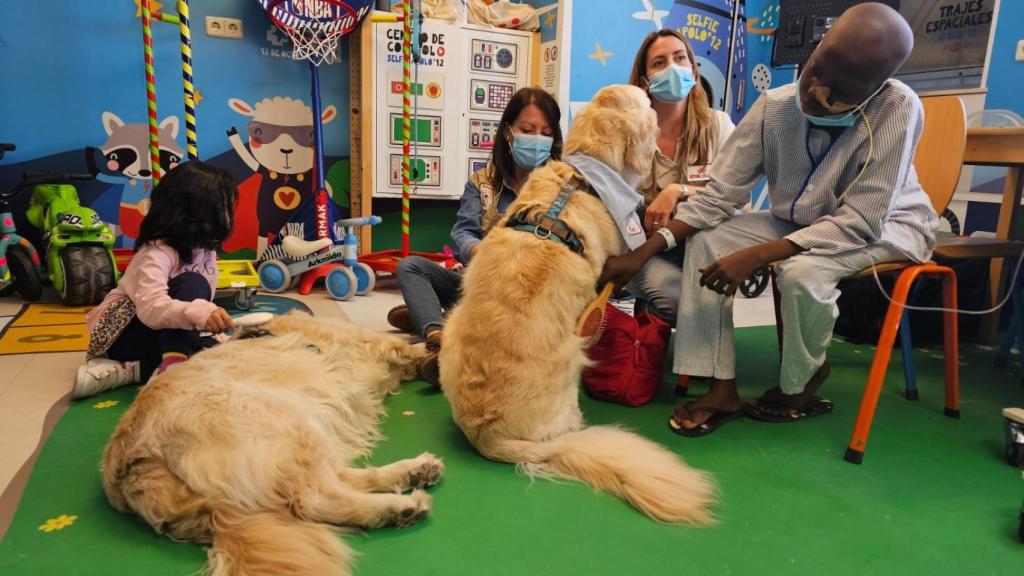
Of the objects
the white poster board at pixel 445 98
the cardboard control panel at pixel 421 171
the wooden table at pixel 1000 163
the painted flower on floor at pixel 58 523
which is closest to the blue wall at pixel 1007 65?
the wooden table at pixel 1000 163

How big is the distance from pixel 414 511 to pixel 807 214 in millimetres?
1519

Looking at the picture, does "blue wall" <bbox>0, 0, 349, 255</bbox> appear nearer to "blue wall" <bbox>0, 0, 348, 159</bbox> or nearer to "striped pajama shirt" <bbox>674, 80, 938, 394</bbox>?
"blue wall" <bbox>0, 0, 348, 159</bbox>

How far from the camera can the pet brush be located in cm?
173

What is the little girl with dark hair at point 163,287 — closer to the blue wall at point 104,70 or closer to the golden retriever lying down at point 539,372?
the golden retriever lying down at point 539,372

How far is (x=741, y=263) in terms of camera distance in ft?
6.08

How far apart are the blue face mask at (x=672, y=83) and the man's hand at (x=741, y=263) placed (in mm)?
783

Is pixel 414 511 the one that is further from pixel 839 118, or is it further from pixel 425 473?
pixel 839 118

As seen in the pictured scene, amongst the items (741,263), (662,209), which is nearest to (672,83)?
(662,209)

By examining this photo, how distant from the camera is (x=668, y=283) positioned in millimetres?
2201

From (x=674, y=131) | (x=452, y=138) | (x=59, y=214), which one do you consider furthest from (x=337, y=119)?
(x=674, y=131)

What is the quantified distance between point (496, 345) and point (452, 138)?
3121mm

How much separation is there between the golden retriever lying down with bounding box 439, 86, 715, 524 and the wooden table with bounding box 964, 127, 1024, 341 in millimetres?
1822

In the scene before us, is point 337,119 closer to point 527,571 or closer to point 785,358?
point 785,358

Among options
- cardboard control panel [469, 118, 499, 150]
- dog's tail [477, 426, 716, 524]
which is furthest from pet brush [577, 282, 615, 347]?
cardboard control panel [469, 118, 499, 150]
